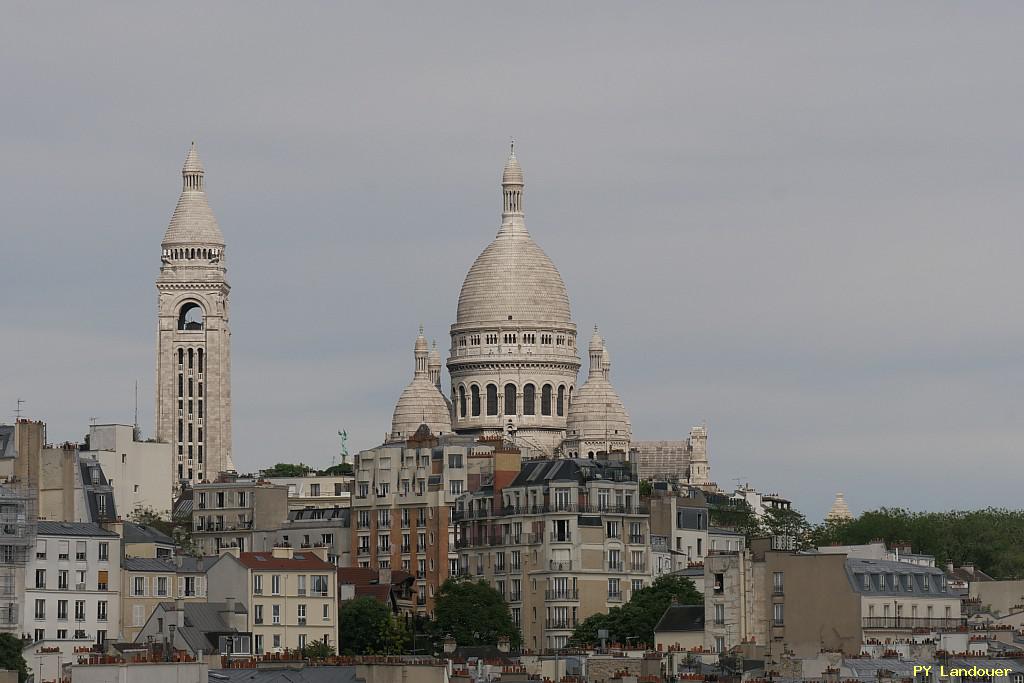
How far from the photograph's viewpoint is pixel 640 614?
145375 mm

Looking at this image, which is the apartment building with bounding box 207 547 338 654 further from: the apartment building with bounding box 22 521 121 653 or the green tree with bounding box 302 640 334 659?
the apartment building with bounding box 22 521 121 653

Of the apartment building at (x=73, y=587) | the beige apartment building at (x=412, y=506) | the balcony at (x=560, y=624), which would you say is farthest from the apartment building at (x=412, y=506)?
the apartment building at (x=73, y=587)

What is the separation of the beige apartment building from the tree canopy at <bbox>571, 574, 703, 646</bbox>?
2320 centimetres

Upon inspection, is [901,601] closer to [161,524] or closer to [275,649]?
[275,649]

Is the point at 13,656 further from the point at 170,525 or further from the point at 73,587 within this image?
the point at 170,525

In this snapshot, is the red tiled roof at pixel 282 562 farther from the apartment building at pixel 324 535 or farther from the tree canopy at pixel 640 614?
the apartment building at pixel 324 535

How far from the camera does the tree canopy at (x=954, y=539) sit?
18250cm

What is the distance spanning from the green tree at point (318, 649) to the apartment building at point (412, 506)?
103 ft

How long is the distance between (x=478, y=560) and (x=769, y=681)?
6697cm

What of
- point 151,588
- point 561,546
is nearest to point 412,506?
point 561,546

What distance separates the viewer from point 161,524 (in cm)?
19088

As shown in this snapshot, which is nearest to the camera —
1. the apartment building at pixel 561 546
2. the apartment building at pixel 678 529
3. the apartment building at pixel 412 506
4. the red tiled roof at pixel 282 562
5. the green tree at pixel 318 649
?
the green tree at pixel 318 649

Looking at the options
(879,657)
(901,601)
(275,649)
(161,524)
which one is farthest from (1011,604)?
(161,524)

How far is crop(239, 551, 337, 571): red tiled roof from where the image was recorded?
14688cm
